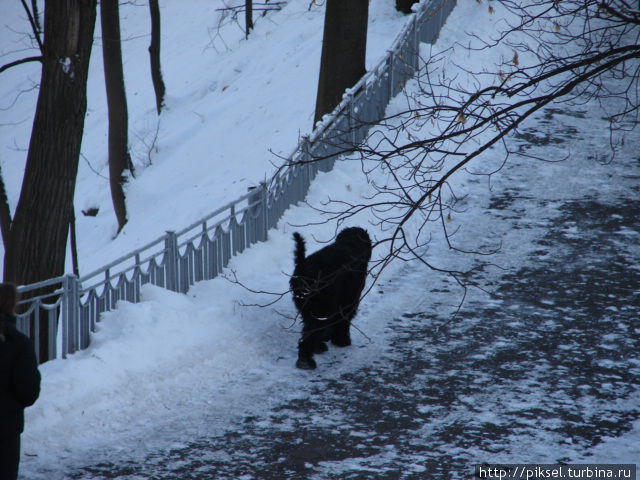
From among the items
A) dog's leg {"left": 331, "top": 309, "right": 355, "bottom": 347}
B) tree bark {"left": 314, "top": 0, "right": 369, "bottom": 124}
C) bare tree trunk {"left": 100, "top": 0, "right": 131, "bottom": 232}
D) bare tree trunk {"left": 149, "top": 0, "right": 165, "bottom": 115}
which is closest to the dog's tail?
dog's leg {"left": 331, "top": 309, "right": 355, "bottom": 347}

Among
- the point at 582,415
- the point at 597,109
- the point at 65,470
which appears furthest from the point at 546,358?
the point at 597,109

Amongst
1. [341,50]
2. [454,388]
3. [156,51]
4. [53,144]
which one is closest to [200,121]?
[156,51]

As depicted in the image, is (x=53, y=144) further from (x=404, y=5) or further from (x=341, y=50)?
(x=404, y=5)

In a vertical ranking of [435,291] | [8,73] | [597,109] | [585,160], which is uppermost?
[8,73]

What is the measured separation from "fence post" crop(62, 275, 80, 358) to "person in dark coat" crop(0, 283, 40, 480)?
295 cm

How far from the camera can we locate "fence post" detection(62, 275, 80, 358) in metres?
7.46

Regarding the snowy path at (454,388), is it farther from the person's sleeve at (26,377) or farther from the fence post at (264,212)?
the fence post at (264,212)

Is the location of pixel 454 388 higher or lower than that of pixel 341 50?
lower

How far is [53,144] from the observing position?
7977mm

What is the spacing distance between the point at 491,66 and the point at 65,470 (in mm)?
14139

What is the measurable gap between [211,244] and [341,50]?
592 centimetres

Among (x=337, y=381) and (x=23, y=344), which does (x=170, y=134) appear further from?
(x=23, y=344)

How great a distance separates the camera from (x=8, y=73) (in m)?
36.8

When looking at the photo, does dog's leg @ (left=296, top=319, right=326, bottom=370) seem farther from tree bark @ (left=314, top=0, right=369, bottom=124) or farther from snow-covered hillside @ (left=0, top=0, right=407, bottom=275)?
tree bark @ (left=314, top=0, right=369, bottom=124)
